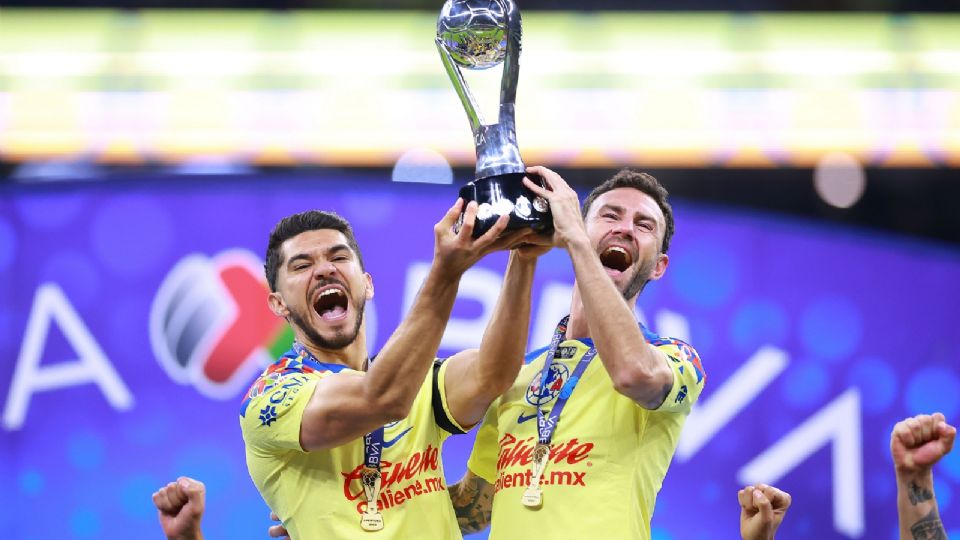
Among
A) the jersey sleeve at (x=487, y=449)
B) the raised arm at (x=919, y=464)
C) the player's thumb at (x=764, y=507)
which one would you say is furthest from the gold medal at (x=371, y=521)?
the raised arm at (x=919, y=464)

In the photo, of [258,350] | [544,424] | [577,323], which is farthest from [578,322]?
[258,350]

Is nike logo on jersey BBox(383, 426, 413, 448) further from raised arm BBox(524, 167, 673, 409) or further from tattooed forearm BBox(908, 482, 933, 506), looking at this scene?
tattooed forearm BBox(908, 482, 933, 506)

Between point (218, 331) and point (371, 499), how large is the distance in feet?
9.78

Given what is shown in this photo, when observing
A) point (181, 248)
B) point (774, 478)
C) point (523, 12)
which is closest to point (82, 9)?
point (181, 248)

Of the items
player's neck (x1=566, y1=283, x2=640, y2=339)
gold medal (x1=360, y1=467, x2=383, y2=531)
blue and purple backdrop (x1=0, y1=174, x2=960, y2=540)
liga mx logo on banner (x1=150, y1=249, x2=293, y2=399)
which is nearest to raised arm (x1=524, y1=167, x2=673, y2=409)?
player's neck (x1=566, y1=283, x2=640, y2=339)

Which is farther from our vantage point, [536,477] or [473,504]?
[473,504]

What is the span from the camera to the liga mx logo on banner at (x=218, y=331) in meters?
6.04

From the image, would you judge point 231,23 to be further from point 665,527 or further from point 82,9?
point 665,527

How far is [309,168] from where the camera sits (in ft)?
20.8

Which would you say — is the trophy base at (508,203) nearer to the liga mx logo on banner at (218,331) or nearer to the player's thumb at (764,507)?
the player's thumb at (764,507)

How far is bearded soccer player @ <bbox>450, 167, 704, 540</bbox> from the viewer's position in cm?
296

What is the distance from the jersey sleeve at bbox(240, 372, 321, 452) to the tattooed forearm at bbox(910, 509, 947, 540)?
1.54 metres

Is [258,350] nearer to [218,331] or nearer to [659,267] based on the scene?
[218,331]

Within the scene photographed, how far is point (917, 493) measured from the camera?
9.45ft
